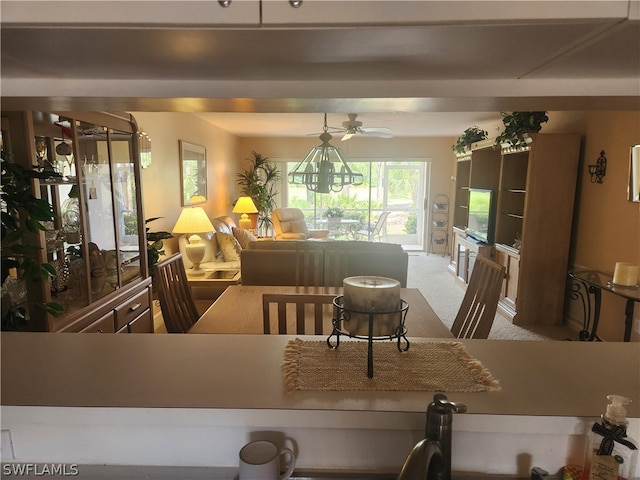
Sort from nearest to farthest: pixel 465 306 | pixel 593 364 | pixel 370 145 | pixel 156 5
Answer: pixel 156 5, pixel 593 364, pixel 465 306, pixel 370 145

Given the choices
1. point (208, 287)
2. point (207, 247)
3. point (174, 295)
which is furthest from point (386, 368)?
point (207, 247)

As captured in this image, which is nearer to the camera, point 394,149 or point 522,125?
point 522,125

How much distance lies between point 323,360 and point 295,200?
722cm

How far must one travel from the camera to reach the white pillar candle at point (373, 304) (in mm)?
850

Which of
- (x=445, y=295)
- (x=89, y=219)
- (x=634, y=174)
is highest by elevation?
(x=634, y=174)

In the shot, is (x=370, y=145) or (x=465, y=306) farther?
(x=370, y=145)

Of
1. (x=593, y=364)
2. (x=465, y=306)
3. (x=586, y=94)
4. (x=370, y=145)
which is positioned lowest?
(x=465, y=306)

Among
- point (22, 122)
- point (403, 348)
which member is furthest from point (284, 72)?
point (22, 122)

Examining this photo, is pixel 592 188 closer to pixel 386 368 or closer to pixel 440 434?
pixel 386 368

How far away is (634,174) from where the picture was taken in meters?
2.89

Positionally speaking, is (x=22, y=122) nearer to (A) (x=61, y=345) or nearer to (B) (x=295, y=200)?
(A) (x=61, y=345)

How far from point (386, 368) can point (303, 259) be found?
1.88m

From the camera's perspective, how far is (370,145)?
7625 mm

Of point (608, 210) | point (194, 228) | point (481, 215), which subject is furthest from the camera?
point (481, 215)
